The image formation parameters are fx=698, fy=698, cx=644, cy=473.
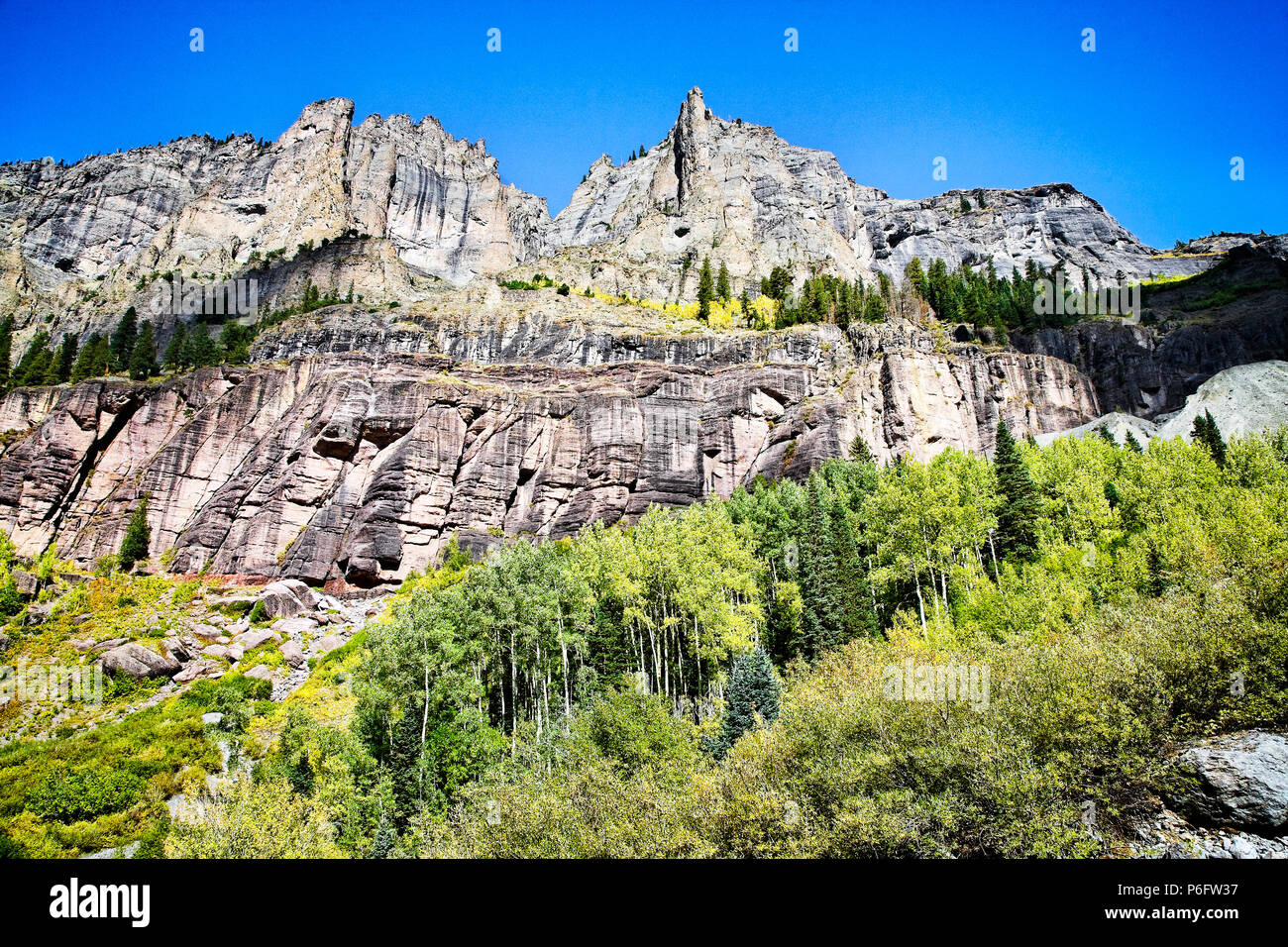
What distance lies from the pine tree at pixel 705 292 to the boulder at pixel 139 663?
8146cm

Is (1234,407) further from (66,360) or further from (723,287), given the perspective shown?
(66,360)

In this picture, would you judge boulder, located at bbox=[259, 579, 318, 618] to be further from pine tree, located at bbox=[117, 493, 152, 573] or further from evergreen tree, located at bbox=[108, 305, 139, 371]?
evergreen tree, located at bbox=[108, 305, 139, 371]

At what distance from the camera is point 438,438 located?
80562mm

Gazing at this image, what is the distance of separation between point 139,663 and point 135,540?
31049 millimetres

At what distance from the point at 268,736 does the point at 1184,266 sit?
185 m

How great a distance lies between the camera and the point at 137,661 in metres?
49.0

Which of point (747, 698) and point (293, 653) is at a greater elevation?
point (747, 698)
